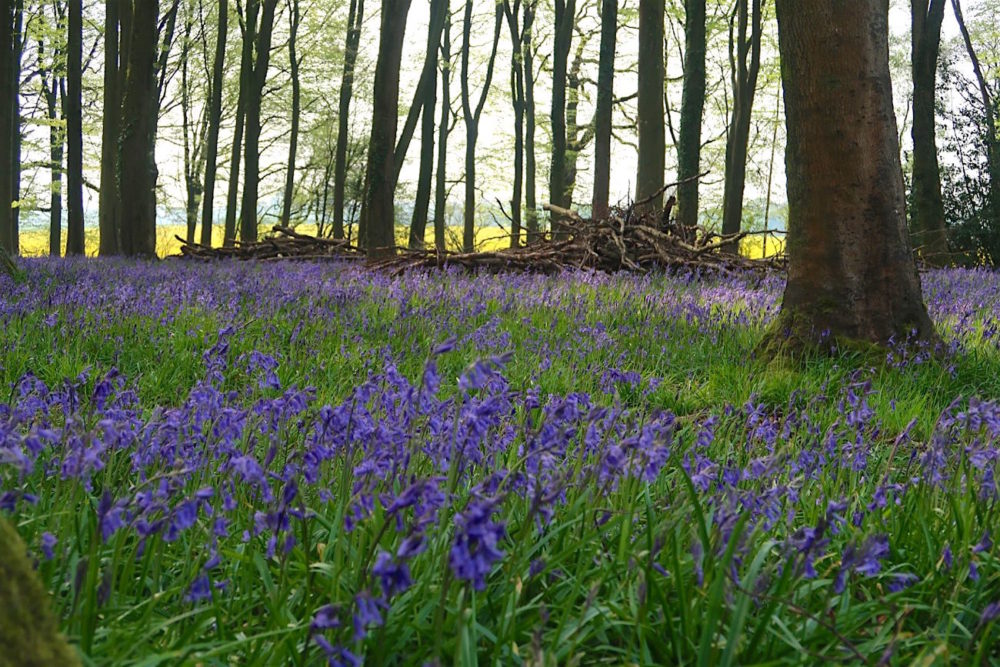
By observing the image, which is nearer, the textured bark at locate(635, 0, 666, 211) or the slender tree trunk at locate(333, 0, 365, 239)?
the textured bark at locate(635, 0, 666, 211)

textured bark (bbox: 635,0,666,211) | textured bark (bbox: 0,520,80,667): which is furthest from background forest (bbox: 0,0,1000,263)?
textured bark (bbox: 0,520,80,667)

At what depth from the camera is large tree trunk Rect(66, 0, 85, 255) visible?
17609 mm

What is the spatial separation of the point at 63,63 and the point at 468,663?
105 feet

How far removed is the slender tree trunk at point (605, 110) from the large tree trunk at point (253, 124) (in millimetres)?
9833

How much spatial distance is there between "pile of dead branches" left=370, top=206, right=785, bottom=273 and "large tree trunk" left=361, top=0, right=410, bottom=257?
559mm

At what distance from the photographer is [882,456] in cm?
353

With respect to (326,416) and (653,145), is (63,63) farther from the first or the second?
(326,416)

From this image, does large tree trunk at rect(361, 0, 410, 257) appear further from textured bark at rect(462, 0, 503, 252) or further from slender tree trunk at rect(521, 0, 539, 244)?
slender tree trunk at rect(521, 0, 539, 244)

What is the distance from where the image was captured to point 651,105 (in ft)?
47.6

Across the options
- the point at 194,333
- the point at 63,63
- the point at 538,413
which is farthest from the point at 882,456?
the point at 63,63

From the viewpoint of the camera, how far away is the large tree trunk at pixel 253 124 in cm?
2039

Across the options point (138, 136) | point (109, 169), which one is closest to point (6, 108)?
point (109, 169)

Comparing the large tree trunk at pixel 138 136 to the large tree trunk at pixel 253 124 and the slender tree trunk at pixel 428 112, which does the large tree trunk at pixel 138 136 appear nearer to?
the large tree trunk at pixel 253 124

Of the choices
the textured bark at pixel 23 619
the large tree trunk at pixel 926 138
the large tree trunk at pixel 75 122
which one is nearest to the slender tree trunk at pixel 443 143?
the large tree trunk at pixel 75 122
